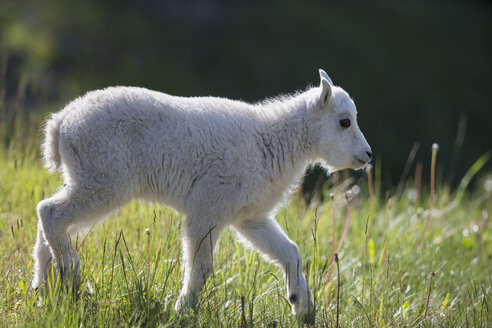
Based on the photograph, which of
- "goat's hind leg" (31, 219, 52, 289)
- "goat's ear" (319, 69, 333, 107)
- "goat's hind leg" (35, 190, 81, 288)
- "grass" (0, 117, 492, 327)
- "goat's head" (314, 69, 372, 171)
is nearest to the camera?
"grass" (0, 117, 492, 327)

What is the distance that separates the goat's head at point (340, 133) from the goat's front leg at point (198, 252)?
3.70ft

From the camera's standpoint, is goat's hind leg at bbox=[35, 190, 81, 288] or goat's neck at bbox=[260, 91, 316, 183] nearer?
goat's hind leg at bbox=[35, 190, 81, 288]

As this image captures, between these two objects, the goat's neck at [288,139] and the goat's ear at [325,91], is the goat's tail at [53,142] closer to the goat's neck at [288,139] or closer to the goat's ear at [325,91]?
the goat's neck at [288,139]

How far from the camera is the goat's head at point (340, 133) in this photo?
5023 mm

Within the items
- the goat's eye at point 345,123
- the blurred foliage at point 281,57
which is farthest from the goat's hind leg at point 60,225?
the blurred foliage at point 281,57

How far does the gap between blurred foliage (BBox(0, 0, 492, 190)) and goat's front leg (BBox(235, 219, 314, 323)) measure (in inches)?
268

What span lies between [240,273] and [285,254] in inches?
18.7

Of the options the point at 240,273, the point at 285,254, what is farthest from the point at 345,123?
the point at 240,273

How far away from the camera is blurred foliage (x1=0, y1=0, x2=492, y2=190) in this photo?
42.5ft

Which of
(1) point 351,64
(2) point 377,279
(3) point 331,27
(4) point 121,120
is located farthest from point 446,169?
(4) point 121,120

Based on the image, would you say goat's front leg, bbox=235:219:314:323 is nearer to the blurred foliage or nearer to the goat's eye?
the goat's eye

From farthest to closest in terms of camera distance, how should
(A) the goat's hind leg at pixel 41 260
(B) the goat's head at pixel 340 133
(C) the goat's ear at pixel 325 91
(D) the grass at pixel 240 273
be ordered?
(B) the goat's head at pixel 340 133, (C) the goat's ear at pixel 325 91, (A) the goat's hind leg at pixel 41 260, (D) the grass at pixel 240 273

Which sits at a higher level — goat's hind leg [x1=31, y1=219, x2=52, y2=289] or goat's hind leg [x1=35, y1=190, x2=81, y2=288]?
goat's hind leg [x1=35, y1=190, x2=81, y2=288]

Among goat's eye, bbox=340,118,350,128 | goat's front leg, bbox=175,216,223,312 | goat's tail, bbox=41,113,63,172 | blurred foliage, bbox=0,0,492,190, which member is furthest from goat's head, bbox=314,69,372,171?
blurred foliage, bbox=0,0,492,190
